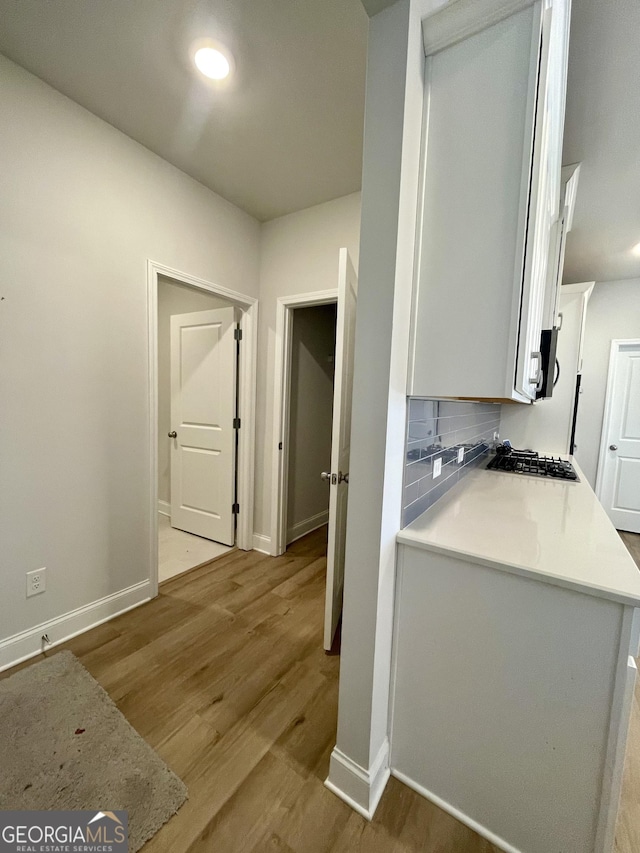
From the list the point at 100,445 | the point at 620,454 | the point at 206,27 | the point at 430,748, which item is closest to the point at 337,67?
the point at 206,27

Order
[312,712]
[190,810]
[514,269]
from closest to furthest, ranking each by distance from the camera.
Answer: [514,269]
[190,810]
[312,712]

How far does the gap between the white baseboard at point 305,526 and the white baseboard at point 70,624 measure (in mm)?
1273

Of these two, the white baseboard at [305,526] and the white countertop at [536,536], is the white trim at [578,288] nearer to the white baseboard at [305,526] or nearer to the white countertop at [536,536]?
the white countertop at [536,536]

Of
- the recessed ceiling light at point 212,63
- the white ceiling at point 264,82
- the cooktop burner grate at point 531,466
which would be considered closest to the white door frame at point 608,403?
the cooktop burner grate at point 531,466

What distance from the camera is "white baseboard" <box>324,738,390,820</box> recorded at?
1.07m

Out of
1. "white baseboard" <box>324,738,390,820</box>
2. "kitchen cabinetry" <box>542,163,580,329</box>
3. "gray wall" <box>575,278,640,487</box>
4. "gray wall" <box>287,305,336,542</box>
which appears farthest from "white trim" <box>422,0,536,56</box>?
"gray wall" <box>575,278,640,487</box>

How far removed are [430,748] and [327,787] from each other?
14.9 inches

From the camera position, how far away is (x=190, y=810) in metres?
1.07

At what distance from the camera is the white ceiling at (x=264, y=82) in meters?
1.25

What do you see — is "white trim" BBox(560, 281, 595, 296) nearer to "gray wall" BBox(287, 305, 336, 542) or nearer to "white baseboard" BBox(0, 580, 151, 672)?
"gray wall" BBox(287, 305, 336, 542)

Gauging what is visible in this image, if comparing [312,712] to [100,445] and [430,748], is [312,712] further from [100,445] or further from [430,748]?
[100,445]

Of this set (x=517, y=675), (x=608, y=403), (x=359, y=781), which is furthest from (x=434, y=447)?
(x=608, y=403)

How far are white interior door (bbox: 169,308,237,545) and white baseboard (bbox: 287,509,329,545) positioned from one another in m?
0.54

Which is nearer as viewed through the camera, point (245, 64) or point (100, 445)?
point (245, 64)
